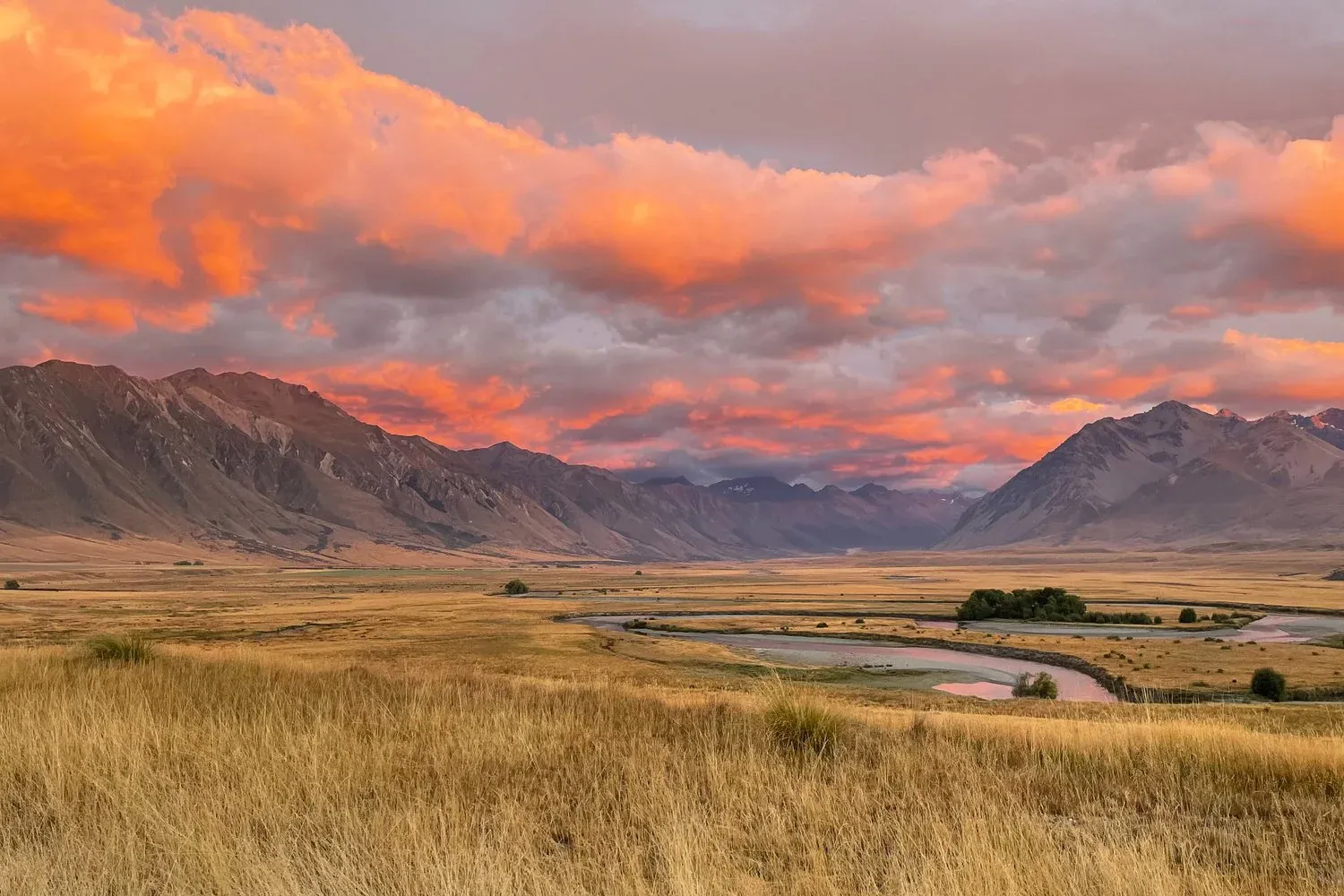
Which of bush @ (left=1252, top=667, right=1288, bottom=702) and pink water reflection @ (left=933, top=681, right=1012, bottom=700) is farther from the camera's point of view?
pink water reflection @ (left=933, top=681, right=1012, bottom=700)

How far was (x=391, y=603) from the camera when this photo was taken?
12694 centimetres

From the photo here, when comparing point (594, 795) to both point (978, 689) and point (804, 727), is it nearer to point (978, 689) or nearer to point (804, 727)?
point (804, 727)

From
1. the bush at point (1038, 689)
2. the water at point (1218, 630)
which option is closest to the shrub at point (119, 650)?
the bush at point (1038, 689)

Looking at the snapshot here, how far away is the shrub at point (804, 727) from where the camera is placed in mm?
12008

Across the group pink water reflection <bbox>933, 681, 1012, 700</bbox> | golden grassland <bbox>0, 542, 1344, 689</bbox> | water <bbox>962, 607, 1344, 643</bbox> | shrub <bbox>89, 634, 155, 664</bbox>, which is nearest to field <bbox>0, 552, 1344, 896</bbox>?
shrub <bbox>89, 634, 155, 664</bbox>

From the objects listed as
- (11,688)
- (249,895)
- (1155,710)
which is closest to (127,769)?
(249,895)

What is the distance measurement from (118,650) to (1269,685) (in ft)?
185

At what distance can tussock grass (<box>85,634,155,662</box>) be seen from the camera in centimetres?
1995

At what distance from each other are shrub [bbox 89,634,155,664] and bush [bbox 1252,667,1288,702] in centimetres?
5508

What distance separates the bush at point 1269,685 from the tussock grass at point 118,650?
5508 cm

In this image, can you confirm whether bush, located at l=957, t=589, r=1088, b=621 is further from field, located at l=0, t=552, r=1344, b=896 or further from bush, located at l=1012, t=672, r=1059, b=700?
field, located at l=0, t=552, r=1344, b=896

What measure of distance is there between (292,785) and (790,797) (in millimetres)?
5417

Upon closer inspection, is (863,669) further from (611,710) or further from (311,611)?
(311,611)

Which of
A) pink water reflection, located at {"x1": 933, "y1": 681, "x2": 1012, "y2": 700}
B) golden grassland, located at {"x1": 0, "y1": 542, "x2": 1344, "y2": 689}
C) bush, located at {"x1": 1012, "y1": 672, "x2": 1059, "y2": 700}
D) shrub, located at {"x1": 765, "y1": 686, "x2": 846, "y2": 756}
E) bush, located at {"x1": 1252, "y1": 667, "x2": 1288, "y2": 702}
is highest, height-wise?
shrub, located at {"x1": 765, "y1": 686, "x2": 846, "y2": 756}
